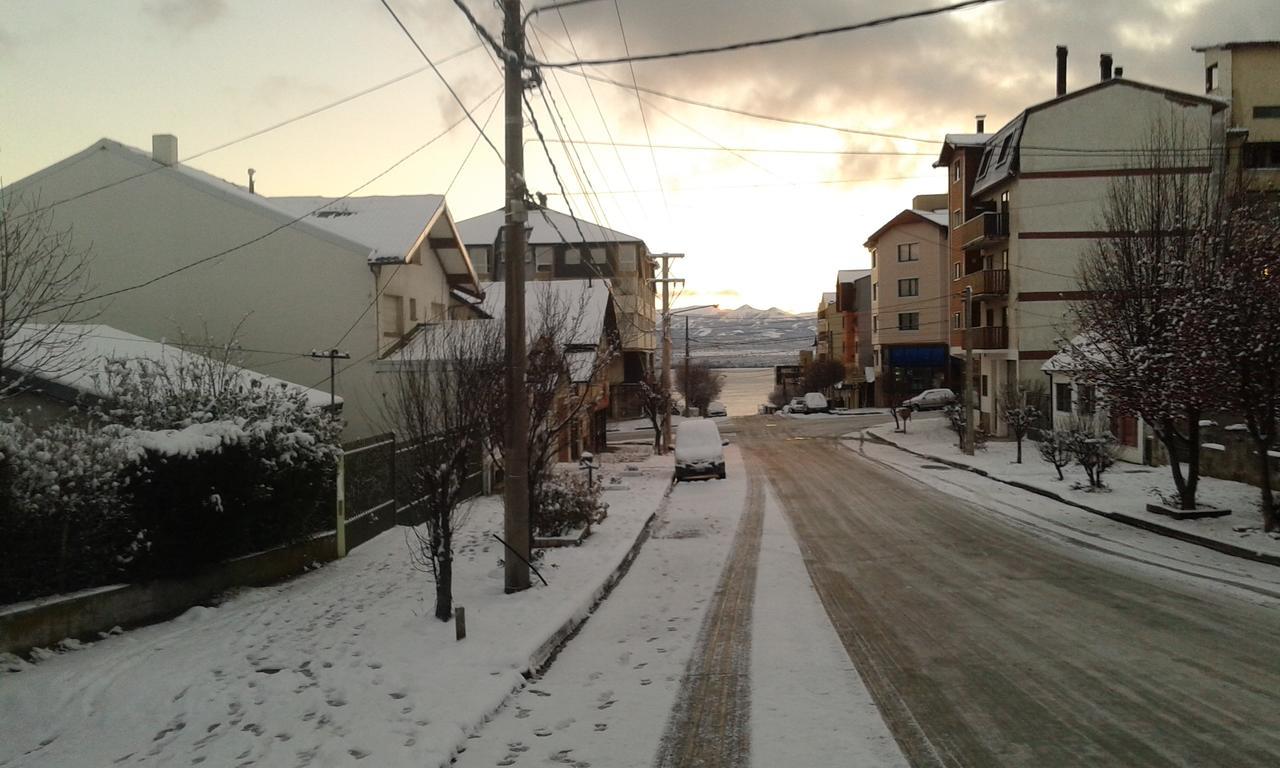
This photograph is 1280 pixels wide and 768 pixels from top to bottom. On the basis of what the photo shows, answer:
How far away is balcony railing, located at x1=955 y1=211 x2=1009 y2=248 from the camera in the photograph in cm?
3878

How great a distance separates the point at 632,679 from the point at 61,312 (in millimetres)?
19359

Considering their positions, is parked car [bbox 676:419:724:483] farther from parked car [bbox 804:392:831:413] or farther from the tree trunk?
parked car [bbox 804:392:831:413]

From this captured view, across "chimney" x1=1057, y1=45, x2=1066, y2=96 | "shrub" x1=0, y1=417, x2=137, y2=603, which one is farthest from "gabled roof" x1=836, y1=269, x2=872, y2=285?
"shrub" x1=0, y1=417, x2=137, y2=603

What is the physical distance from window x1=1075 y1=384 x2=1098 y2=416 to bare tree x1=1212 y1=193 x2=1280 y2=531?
3.87m

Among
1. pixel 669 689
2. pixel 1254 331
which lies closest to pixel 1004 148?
pixel 1254 331

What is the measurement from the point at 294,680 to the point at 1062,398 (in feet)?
100

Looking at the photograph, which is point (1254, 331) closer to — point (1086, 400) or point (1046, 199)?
point (1086, 400)

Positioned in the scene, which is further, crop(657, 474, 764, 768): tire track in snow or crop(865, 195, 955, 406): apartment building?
crop(865, 195, 955, 406): apartment building

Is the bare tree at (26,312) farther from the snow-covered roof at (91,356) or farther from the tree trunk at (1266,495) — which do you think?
the tree trunk at (1266,495)

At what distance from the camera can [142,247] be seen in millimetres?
21688

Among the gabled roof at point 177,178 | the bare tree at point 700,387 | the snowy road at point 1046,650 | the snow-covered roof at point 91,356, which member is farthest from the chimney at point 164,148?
the bare tree at point 700,387

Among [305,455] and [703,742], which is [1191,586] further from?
[305,455]

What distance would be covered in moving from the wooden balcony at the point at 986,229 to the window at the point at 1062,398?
32.0ft

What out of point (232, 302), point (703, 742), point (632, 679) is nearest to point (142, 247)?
point (232, 302)
